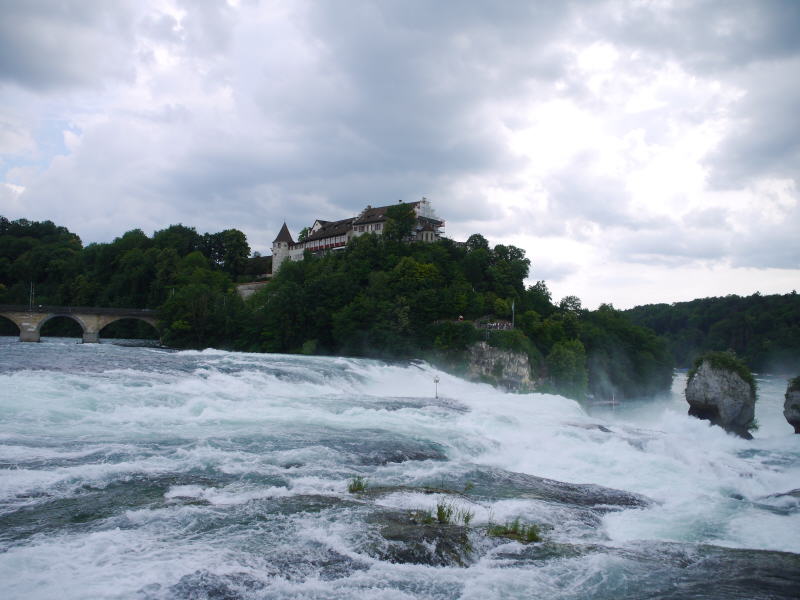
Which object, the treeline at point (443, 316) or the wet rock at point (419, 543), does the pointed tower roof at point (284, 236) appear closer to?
the treeline at point (443, 316)

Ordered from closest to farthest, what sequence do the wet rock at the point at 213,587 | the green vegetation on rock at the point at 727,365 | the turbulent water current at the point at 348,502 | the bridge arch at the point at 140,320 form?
the wet rock at the point at 213,587 < the turbulent water current at the point at 348,502 < the green vegetation on rock at the point at 727,365 < the bridge arch at the point at 140,320

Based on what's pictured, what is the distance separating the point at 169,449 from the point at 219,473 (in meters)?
2.63

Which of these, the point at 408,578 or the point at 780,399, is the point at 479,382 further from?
the point at 408,578

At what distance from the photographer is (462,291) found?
197ft

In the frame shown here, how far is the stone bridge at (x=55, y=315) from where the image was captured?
190ft

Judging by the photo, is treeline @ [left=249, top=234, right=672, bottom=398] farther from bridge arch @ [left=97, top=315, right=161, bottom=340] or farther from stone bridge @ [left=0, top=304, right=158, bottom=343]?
stone bridge @ [left=0, top=304, right=158, bottom=343]

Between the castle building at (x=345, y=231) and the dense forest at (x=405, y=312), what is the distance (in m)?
5.70

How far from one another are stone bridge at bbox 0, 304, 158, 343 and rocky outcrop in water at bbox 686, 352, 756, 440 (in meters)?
60.1

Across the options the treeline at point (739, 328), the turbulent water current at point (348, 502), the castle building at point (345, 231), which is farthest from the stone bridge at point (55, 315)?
the treeline at point (739, 328)

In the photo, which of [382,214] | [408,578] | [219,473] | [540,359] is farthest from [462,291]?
[408,578]

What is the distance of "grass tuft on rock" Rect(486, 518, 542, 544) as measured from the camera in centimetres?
934

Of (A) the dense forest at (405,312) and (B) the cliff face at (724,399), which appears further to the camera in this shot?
(A) the dense forest at (405,312)

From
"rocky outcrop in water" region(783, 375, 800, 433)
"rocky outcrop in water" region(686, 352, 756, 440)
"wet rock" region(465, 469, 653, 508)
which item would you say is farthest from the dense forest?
"wet rock" region(465, 469, 653, 508)

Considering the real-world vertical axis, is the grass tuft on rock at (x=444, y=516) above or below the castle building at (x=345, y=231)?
below
